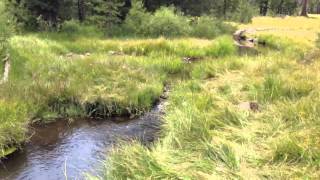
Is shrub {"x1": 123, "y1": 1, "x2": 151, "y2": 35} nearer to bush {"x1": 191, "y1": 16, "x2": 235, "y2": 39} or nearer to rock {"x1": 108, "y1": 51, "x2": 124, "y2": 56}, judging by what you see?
bush {"x1": 191, "y1": 16, "x2": 235, "y2": 39}

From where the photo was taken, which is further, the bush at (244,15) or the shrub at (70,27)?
the bush at (244,15)

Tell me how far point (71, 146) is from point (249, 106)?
4.13 m

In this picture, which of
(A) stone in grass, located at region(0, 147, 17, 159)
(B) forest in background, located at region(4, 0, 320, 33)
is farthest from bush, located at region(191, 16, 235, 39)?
(A) stone in grass, located at region(0, 147, 17, 159)

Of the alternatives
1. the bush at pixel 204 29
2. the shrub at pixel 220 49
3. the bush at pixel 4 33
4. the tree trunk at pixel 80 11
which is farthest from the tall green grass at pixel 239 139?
the tree trunk at pixel 80 11

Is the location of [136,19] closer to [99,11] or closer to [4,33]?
[99,11]

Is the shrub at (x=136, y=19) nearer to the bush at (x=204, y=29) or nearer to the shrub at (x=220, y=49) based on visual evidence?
the bush at (x=204, y=29)

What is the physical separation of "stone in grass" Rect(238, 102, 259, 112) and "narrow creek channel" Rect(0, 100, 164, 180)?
2.13m

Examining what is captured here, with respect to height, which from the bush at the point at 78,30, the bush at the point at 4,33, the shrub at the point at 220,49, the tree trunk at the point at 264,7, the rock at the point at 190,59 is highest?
the bush at the point at 4,33

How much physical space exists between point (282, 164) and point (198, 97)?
4827 mm

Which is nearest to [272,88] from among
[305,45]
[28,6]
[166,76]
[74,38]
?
[166,76]

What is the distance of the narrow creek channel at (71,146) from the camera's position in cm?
942

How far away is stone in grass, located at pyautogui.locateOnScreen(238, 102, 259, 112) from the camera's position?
988cm

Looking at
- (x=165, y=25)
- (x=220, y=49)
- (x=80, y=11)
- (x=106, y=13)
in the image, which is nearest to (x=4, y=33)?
(x=220, y=49)

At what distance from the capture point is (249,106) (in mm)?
10180
